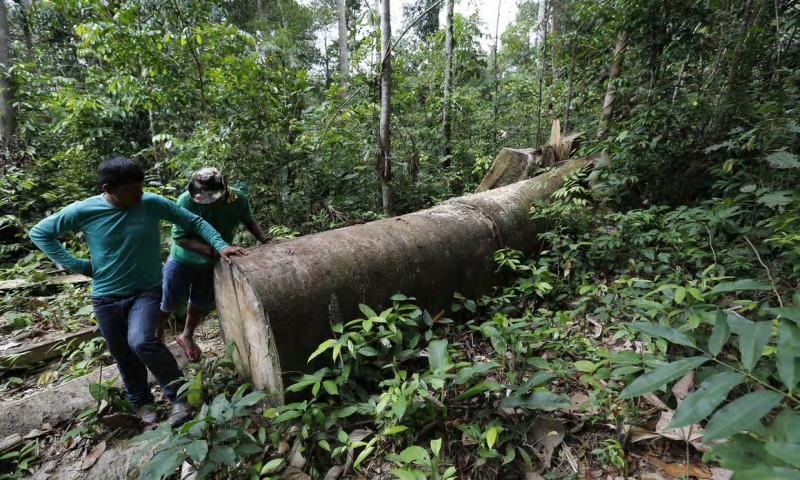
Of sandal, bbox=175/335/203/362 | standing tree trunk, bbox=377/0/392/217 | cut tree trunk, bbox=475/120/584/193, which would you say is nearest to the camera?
sandal, bbox=175/335/203/362

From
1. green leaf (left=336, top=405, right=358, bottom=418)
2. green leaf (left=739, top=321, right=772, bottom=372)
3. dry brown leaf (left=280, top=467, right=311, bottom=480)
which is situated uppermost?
green leaf (left=739, top=321, right=772, bottom=372)

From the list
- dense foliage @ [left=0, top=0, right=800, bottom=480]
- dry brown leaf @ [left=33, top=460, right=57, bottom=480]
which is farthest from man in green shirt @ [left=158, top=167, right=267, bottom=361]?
dry brown leaf @ [left=33, top=460, right=57, bottom=480]

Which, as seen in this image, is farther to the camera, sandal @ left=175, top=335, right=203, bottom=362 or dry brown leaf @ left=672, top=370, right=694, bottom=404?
sandal @ left=175, top=335, right=203, bottom=362

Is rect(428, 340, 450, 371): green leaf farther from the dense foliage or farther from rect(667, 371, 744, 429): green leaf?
rect(667, 371, 744, 429): green leaf

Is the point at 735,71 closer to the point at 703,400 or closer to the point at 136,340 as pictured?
the point at 703,400

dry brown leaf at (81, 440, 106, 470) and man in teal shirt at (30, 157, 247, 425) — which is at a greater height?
man in teal shirt at (30, 157, 247, 425)

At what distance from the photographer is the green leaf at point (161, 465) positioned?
147 centimetres

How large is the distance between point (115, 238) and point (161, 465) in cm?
148

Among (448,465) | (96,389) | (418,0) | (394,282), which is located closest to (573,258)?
(394,282)

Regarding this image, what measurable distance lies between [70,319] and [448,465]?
4.56 m

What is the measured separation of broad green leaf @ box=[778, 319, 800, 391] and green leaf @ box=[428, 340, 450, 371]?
1261mm

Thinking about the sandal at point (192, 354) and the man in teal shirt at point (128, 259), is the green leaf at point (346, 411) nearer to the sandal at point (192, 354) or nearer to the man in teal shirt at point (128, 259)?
the man in teal shirt at point (128, 259)

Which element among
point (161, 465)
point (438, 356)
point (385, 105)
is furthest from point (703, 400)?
point (385, 105)

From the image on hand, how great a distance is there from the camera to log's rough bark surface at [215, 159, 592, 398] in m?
2.03
